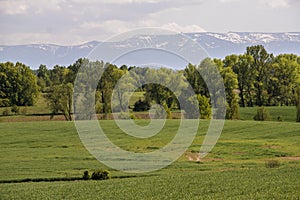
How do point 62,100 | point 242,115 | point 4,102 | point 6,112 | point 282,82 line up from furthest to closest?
1. point 4,102
2. point 282,82
3. point 6,112
4. point 242,115
5. point 62,100

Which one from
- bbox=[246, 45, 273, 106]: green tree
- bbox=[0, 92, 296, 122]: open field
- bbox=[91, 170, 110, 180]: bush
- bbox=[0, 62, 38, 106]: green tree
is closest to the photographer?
bbox=[91, 170, 110, 180]: bush

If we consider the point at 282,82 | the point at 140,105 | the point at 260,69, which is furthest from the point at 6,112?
the point at 282,82

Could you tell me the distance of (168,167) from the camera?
3934 centimetres

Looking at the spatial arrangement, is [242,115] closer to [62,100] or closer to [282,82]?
[282,82]

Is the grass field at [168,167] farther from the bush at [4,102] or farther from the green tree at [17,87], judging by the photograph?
the green tree at [17,87]

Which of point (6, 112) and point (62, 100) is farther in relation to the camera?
point (6, 112)

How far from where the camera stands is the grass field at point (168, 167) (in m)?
24.4

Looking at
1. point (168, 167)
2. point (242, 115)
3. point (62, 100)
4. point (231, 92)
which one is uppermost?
point (231, 92)

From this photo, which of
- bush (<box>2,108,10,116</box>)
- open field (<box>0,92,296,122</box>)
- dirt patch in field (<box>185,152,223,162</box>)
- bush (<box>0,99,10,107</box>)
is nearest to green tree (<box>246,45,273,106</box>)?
open field (<box>0,92,296,122</box>)

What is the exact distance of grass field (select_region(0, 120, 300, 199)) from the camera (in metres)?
24.4

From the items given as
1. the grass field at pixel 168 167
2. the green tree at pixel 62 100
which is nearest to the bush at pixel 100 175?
the grass field at pixel 168 167

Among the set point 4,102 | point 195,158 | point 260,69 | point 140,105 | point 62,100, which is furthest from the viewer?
point 260,69

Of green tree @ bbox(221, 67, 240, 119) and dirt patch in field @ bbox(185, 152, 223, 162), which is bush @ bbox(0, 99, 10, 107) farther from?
dirt patch in field @ bbox(185, 152, 223, 162)

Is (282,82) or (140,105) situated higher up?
(282,82)
